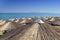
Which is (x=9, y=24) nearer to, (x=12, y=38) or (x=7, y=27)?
(x=7, y=27)

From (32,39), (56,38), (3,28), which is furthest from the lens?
(3,28)

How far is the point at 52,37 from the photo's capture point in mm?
5953

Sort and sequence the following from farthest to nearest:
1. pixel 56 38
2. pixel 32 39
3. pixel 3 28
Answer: pixel 3 28
pixel 56 38
pixel 32 39

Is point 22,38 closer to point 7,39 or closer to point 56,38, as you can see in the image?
point 7,39

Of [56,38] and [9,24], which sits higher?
[56,38]

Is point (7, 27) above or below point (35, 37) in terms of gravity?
below

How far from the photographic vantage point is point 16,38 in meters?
5.64

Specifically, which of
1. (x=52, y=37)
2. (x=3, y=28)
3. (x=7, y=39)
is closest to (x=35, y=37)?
(x=52, y=37)

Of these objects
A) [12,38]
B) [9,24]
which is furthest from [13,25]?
[12,38]

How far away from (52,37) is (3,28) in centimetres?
837

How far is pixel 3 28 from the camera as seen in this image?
13.4m

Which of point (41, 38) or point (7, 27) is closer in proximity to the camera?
point (41, 38)

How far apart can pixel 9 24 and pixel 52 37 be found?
8.51 metres

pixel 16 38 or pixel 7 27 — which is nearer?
pixel 16 38
